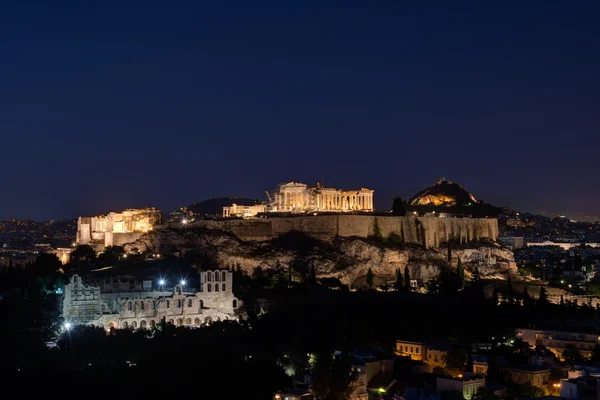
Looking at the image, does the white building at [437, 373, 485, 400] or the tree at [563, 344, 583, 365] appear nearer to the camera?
the white building at [437, 373, 485, 400]

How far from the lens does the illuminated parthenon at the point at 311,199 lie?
6028 centimetres

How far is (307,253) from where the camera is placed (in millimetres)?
49438

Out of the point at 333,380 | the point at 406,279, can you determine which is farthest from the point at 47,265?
the point at 333,380

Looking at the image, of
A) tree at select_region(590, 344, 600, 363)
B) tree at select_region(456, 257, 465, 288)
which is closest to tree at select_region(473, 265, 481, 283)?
tree at select_region(456, 257, 465, 288)

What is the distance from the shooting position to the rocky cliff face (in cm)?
4825

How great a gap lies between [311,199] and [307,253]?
11203 millimetres

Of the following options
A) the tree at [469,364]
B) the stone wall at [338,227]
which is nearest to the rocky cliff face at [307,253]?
the stone wall at [338,227]

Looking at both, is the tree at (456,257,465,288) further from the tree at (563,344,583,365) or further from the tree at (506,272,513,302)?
the tree at (563,344,583,365)

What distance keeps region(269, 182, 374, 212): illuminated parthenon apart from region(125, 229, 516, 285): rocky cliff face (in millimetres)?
7841

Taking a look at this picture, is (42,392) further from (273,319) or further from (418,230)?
(418,230)

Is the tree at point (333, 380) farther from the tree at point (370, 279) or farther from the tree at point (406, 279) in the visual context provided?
the tree at point (370, 279)

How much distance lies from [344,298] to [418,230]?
56.3ft

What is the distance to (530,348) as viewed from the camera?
3662cm

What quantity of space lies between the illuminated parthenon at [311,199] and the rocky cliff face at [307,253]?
7.84 metres
